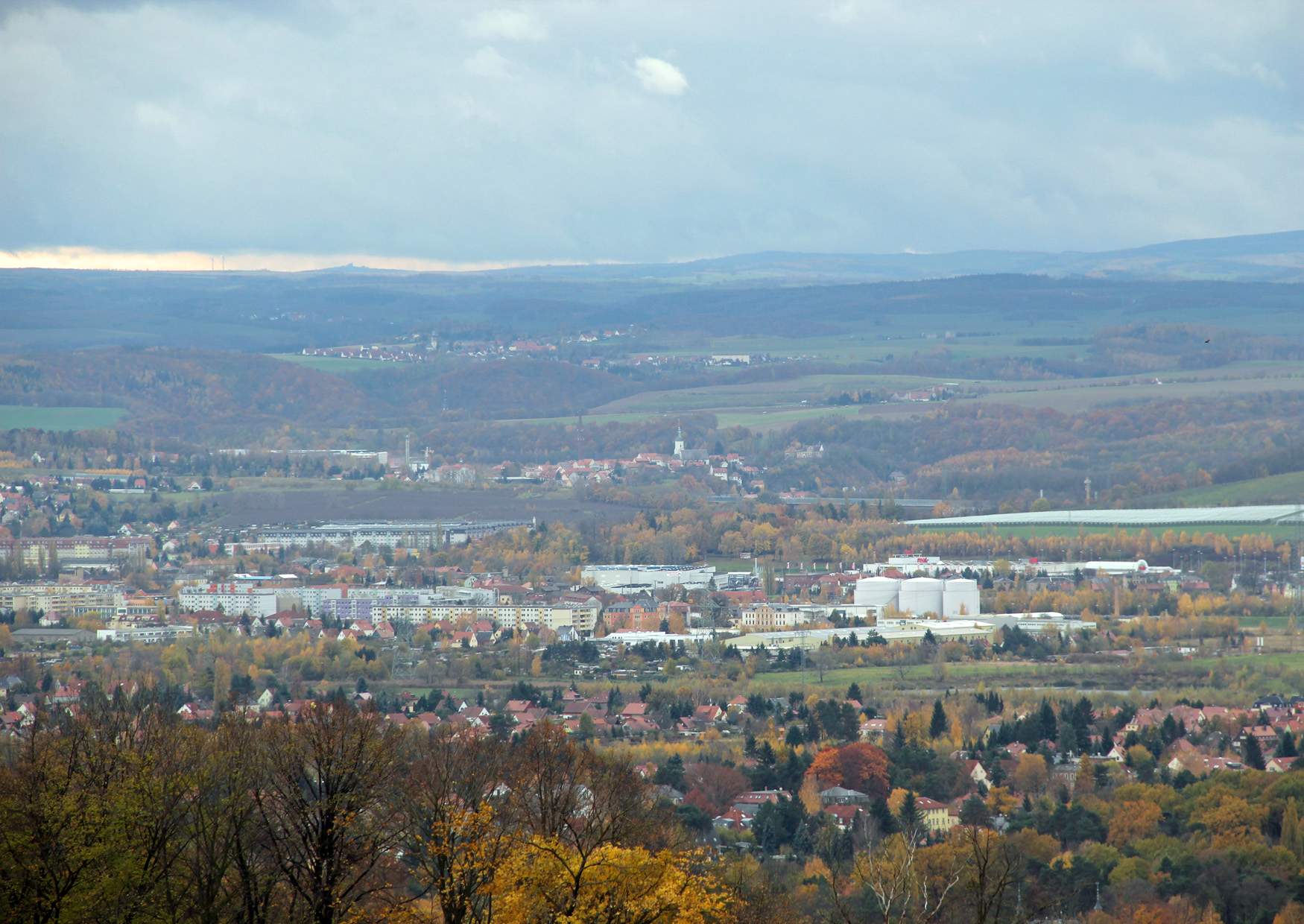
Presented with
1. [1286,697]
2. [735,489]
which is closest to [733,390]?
[735,489]

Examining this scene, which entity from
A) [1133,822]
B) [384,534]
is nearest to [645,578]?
[384,534]

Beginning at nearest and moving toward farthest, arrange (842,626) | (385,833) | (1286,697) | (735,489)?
(385,833) → (1286,697) → (842,626) → (735,489)

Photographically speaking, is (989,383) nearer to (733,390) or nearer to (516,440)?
(733,390)

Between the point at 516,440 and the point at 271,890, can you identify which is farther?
the point at 516,440

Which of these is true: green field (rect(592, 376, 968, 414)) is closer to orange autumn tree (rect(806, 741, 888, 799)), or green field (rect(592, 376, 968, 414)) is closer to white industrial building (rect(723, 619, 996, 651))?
white industrial building (rect(723, 619, 996, 651))

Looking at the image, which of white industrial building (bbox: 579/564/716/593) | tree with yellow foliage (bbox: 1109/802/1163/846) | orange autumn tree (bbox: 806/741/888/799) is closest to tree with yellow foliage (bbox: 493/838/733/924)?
tree with yellow foliage (bbox: 1109/802/1163/846)
